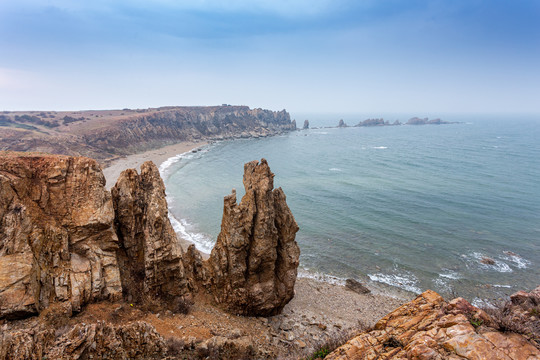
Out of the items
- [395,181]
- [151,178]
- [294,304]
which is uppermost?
[151,178]

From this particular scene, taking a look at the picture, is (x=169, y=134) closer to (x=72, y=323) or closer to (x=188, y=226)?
(x=188, y=226)

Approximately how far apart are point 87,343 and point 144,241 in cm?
740

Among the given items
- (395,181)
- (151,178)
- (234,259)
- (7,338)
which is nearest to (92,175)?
(151,178)

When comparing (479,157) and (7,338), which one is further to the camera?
(479,157)

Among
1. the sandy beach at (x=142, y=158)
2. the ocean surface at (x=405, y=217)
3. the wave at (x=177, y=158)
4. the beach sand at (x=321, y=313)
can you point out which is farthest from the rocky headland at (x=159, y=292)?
the wave at (x=177, y=158)

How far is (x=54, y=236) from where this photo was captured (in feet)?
48.0

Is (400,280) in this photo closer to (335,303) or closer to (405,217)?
(335,303)

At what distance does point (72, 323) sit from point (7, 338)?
3220mm

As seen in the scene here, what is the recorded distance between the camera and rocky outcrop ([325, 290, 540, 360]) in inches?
Result: 278

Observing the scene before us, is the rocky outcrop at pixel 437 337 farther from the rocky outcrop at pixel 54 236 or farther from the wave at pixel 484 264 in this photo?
the wave at pixel 484 264

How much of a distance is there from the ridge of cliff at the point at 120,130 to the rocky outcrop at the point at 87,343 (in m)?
→ 85.4

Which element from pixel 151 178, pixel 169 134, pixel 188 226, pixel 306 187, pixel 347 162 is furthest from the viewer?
pixel 169 134

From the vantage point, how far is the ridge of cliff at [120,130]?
277 feet

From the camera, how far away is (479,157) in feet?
307
